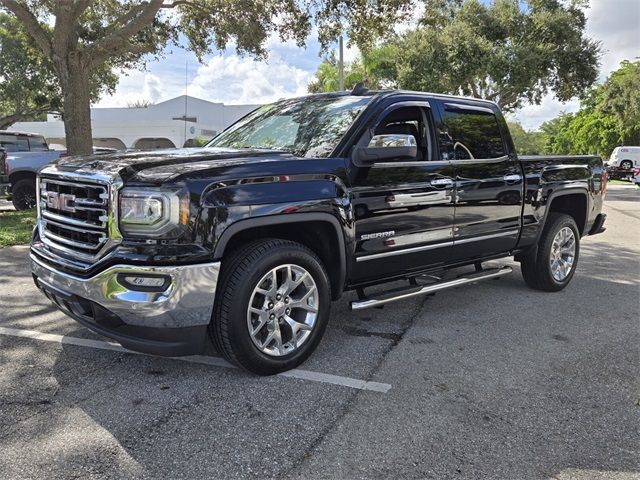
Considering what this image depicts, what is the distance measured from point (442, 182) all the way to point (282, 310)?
1855 mm

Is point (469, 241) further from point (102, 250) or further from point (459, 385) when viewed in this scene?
point (102, 250)

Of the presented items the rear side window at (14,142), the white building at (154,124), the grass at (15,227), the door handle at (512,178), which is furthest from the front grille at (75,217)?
the white building at (154,124)

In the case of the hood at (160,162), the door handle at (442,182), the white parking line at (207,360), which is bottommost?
the white parking line at (207,360)

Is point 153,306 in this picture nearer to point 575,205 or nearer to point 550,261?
point 550,261

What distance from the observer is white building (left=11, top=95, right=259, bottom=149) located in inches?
1503

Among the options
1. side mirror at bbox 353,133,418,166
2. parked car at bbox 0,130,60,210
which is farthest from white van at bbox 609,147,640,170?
side mirror at bbox 353,133,418,166

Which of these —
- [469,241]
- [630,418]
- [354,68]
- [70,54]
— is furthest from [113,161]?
[354,68]

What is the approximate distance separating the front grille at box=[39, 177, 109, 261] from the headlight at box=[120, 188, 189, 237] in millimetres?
146

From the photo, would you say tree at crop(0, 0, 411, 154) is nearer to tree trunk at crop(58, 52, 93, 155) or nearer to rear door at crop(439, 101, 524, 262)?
tree trunk at crop(58, 52, 93, 155)

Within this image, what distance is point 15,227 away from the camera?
9648mm

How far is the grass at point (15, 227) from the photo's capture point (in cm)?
843

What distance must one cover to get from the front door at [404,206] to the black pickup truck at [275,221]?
0.01 meters

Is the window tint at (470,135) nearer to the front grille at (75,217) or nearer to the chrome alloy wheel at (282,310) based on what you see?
the chrome alloy wheel at (282,310)

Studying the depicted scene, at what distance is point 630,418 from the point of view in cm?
323
